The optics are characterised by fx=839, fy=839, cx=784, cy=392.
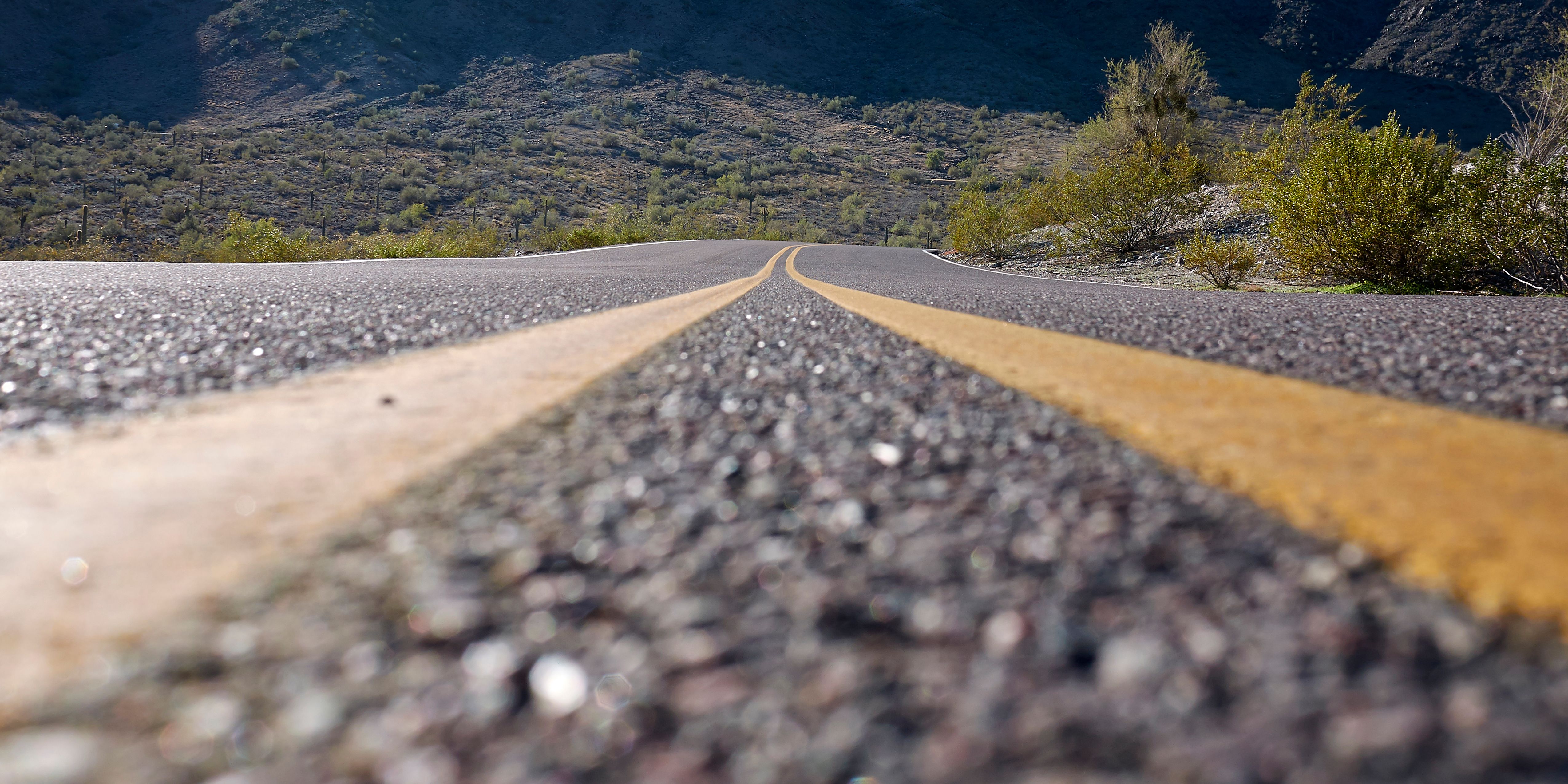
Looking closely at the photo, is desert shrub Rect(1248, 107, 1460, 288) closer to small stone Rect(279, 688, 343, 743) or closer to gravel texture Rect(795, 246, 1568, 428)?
gravel texture Rect(795, 246, 1568, 428)

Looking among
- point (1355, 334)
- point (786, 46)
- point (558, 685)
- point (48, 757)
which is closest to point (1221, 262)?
point (1355, 334)

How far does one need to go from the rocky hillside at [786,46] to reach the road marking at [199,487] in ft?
192

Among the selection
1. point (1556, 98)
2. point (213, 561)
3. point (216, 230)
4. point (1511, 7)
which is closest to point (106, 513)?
point (213, 561)

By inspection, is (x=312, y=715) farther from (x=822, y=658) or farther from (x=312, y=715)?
(x=822, y=658)

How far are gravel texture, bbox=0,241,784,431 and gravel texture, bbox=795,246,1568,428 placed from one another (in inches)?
87.0

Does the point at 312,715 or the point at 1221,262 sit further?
the point at 1221,262

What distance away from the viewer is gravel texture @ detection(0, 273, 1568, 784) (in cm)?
52

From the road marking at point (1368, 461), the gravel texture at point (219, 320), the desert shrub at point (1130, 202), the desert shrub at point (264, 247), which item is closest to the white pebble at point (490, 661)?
the road marking at point (1368, 461)

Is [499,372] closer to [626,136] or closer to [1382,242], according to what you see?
[1382,242]

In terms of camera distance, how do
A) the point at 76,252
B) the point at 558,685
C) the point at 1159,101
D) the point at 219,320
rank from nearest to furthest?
the point at 558,685 < the point at 219,320 < the point at 76,252 < the point at 1159,101

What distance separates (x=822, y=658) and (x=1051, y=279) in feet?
37.3

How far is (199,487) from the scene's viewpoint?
1001 mm

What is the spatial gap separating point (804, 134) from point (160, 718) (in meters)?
61.0

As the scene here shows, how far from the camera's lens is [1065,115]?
65.4m
